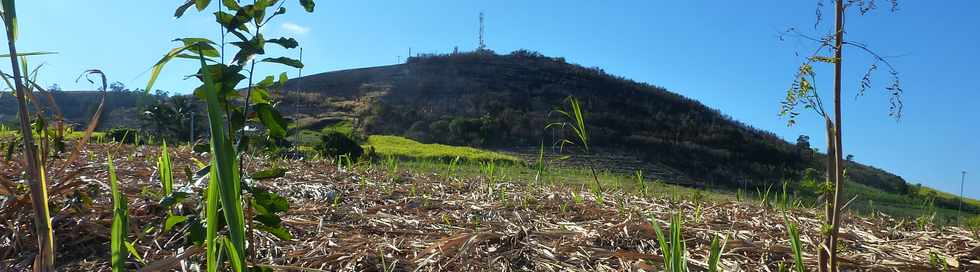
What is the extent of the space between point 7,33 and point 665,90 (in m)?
51.9

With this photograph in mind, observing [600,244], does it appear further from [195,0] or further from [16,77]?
[16,77]

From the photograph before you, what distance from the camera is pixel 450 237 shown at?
6.33 ft

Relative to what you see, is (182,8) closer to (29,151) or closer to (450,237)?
(29,151)

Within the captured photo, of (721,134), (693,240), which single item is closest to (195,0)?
(693,240)

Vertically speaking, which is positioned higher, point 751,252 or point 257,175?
point 257,175

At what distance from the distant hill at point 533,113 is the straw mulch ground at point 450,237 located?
20637 millimetres

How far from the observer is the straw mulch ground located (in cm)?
176

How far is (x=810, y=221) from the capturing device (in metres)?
2.65

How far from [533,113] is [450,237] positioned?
35.4 m

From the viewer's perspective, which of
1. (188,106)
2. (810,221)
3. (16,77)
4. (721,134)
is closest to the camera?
(16,77)

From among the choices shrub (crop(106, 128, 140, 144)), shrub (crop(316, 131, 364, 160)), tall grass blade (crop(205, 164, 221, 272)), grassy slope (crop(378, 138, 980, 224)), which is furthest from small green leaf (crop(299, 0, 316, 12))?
shrub (crop(316, 131, 364, 160))

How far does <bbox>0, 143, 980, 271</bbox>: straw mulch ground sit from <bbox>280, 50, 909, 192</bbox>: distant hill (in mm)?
20637

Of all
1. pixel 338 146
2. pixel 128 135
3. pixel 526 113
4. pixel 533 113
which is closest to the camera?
pixel 128 135

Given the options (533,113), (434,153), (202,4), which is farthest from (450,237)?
(533,113)
